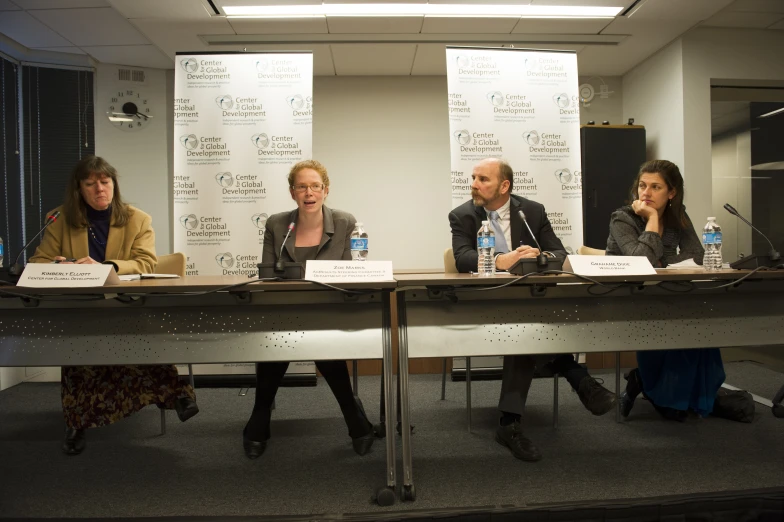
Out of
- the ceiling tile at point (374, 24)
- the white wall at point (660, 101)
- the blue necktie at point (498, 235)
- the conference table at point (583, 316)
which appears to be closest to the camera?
the conference table at point (583, 316)

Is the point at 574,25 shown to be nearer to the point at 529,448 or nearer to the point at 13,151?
the point at 529,448

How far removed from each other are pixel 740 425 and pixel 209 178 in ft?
10.1

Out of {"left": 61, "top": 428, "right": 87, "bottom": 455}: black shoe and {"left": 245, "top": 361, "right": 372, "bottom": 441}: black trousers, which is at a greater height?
{"left": 245, "top": 361, "right": 372, "bottom": 441}: black trousers

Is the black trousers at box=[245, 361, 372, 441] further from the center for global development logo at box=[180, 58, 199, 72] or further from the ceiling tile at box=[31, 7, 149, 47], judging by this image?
the ceiling tile at box=[31, 7, 149, 47]

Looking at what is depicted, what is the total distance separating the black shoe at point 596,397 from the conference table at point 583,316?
1.11ft

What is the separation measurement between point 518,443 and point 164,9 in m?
3.38

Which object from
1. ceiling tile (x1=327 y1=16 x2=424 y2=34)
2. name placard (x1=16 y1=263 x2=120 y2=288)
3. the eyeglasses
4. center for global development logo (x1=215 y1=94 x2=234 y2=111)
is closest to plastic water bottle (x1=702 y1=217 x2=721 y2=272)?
the eyeglasses

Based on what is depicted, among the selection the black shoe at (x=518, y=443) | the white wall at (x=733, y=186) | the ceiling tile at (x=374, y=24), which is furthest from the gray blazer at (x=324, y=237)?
the white wall at (x=733, y=186)

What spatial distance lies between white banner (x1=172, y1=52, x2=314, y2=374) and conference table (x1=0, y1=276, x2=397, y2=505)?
1646 mm

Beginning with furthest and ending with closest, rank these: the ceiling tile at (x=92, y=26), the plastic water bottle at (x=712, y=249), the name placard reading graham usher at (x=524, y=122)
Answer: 1. the ceiling tile at (x=92, y=26)
2. the name placard reading graham usher at (x=524, y=122)
3. the plastic water bottle at (x=712, y=249)

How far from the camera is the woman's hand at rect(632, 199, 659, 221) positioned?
86.3 inches

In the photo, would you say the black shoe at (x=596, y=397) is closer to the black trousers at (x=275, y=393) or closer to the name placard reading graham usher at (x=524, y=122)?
the black trousers at (x=275, y=393)

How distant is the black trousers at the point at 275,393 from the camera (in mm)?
1948

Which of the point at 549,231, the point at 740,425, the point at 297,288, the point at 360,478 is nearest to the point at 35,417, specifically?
the point at 360,478
